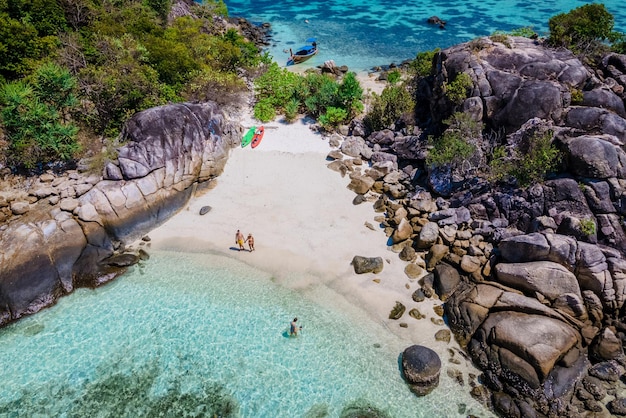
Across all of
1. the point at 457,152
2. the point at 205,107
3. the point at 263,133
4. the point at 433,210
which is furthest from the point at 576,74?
the point at 205,107

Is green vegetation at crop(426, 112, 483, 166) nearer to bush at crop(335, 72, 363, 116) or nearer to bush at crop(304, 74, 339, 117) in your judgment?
bush at crop(335, 72, 363, 116)

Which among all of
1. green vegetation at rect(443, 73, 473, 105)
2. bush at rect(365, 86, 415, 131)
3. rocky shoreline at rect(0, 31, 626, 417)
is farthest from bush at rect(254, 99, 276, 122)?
green vegetation at rect(443, 73, 473, 105)

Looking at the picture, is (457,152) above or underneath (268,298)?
above

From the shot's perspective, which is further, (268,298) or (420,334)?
(268,298)

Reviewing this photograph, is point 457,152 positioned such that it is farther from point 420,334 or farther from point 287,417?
point 287,417

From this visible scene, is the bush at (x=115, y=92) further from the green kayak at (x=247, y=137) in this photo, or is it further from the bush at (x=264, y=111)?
the bush at (x=264, y=111)

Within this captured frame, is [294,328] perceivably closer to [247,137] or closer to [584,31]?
[247,137]

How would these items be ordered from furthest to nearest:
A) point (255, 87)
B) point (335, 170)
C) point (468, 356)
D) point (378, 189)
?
point (255, 87) → point (335, 170) → point (378, 189) → point (468, 356)
